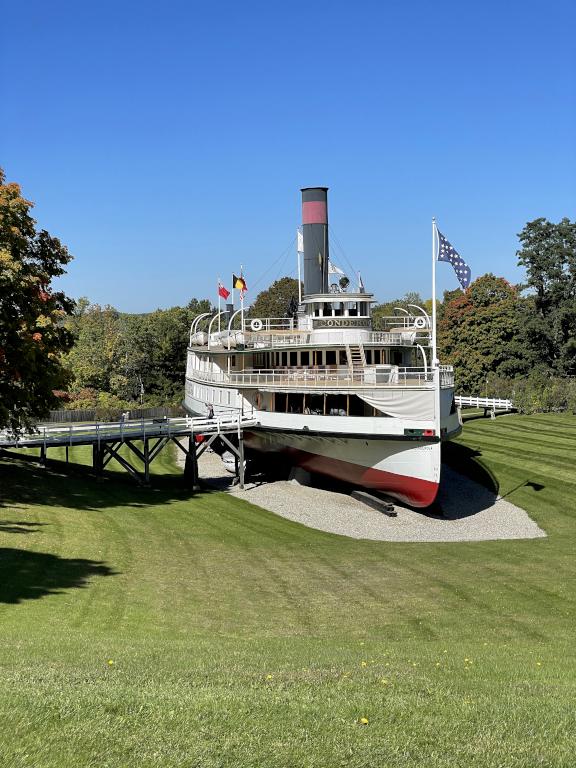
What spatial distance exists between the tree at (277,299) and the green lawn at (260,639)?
289ft

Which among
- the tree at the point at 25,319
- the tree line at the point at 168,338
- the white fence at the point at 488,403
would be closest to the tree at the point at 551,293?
the tree line at the point at 168,338

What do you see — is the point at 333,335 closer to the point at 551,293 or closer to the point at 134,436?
Result: the point at 134,436

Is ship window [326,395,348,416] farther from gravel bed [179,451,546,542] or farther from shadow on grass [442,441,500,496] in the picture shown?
shadow on grass [442,441,500,496]

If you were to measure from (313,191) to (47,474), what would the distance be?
26803mm

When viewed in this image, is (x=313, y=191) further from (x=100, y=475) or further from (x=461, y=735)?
(x=461, y=735)

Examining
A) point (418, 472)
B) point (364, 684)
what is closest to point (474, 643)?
point (364, 684)

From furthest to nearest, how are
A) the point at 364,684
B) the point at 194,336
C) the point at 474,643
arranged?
the point at 194,336
the point at 474,643
the point at 364,684

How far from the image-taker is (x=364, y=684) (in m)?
11.7

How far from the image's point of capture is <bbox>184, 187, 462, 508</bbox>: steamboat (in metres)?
34.2

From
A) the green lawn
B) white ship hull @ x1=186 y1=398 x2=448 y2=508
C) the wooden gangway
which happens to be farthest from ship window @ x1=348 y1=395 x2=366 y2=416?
the green lawn

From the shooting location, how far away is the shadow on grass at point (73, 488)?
30719mm


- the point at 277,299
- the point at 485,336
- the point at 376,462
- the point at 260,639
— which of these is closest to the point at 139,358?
the point at 277,299

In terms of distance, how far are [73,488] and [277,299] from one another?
93.2 m

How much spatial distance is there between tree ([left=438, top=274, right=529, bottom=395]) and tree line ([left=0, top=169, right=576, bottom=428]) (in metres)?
0.11
